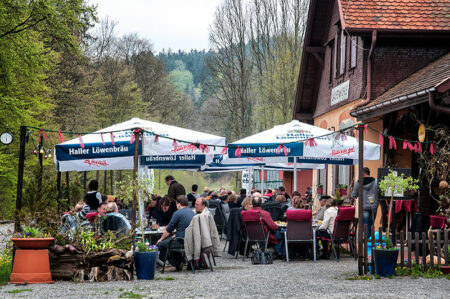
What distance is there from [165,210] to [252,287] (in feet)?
13.7

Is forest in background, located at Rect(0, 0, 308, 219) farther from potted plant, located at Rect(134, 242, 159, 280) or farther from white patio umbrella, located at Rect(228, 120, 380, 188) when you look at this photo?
potted plant, located at Rect(134, 242, 159, 280)

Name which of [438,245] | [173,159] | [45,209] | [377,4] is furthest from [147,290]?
[377,4]

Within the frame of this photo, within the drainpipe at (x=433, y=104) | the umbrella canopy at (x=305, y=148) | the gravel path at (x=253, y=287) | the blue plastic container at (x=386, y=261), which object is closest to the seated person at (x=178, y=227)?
the gravel path at (x=253, y=287)

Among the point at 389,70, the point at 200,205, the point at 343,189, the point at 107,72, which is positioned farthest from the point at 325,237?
the point at 107,72

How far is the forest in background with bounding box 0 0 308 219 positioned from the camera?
24672 millimetres

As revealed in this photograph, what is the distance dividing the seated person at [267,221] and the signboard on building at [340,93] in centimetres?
841

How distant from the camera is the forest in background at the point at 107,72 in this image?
24.7 meters

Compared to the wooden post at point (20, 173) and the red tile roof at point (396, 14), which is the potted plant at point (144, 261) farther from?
the red tile roof at point (396, 14)

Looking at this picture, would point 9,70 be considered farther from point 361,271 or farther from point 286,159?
point 361,271

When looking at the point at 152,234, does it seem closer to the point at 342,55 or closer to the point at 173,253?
the point at 173,253

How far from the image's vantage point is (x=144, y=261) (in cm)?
1022

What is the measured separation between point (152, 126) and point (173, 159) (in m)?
0.84

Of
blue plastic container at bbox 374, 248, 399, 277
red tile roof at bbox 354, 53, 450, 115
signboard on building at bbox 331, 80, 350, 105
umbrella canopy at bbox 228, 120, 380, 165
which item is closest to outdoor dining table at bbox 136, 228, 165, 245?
umbrella canopy at bbox 228, 120, 380, 165

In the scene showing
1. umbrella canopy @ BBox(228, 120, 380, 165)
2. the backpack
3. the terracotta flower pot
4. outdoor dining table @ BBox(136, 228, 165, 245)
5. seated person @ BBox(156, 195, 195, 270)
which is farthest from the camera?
umbrella canopy @ BBox(228, 120, 380, 165)
